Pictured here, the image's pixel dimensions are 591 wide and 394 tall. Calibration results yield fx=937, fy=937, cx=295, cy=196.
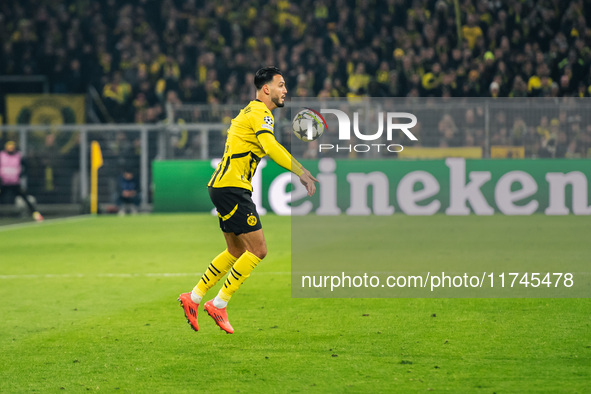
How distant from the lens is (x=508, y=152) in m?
18.8

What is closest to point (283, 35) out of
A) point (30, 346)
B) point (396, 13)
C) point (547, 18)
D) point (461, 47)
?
point (396, 13)

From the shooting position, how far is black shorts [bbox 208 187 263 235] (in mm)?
6941

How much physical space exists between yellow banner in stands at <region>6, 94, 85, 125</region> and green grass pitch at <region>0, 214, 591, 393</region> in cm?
1417

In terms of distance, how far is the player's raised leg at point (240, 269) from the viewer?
7.02 meters

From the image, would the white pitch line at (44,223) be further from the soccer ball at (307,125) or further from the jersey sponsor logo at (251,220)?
the jersey sponsor logo at (251,220)

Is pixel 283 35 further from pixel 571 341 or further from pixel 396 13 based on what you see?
pixel 571 341

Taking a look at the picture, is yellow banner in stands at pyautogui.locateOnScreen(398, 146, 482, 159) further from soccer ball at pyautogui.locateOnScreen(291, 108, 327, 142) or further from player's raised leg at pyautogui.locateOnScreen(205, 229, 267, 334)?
player's raised leg at pyautogui.locateOnScreen(205, 229, 267, 334)

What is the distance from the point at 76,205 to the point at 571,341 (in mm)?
17277

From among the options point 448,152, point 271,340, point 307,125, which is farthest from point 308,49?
point 271,340

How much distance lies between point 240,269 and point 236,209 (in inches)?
18.6

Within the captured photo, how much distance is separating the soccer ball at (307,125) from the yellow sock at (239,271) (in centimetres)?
220

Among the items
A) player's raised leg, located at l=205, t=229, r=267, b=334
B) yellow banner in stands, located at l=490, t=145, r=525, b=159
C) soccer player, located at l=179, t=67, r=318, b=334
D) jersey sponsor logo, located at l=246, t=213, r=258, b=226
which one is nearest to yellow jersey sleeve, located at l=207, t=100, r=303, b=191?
soccer player, located at l=179, t=67, r=318, b=334

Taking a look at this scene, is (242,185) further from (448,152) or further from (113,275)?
(448,152)

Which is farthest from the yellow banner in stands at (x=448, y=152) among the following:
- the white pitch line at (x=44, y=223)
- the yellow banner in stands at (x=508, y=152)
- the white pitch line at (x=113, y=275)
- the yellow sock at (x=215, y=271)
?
the yellow sock at (x=215, y=271)
